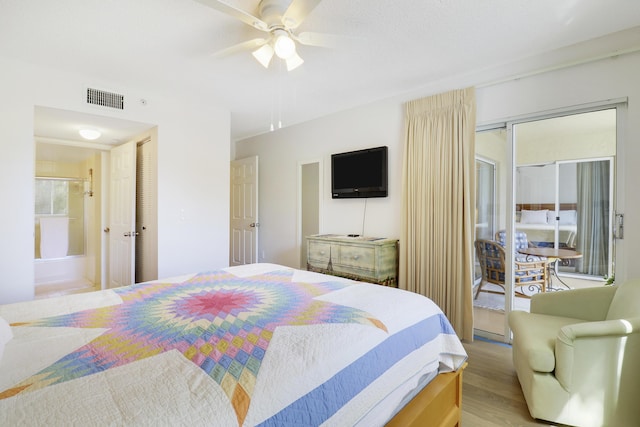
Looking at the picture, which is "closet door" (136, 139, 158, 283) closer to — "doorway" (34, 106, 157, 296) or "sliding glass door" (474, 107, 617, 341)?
"doorway" (34, 106, 157, 296)

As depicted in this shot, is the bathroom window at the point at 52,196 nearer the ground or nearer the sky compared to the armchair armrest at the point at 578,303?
nearer the sky

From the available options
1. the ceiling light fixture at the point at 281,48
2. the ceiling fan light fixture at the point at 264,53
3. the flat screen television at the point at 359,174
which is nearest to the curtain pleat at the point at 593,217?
the flat screen television at the point at 359,174

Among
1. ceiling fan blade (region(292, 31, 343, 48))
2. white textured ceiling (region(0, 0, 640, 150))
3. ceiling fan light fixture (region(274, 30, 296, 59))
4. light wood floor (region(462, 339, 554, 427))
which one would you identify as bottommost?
light wood floor (region(462, 339, 554, 427))

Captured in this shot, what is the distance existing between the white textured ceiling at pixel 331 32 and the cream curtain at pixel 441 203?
35 centimetres

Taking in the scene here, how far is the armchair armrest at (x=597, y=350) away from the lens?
164 centimetres

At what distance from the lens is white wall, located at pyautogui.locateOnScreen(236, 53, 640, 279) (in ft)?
7.37

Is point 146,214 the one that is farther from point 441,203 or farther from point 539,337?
point 539,337

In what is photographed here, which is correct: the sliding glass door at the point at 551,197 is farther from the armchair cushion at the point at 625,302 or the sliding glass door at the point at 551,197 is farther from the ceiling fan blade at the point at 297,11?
the ceiling fan blade at the point at 297,11

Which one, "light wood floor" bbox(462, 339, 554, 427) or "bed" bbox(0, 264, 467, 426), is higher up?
"bed" bbox(0, 264, 467, 426)

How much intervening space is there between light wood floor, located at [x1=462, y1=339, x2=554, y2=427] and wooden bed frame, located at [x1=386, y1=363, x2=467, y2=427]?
332 millimetres

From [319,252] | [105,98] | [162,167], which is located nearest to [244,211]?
[162,167]

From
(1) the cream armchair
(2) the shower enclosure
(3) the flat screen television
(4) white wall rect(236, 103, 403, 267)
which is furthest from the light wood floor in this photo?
(2) the shower enclosure

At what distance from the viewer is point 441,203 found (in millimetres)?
3035

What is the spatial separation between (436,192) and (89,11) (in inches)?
120
